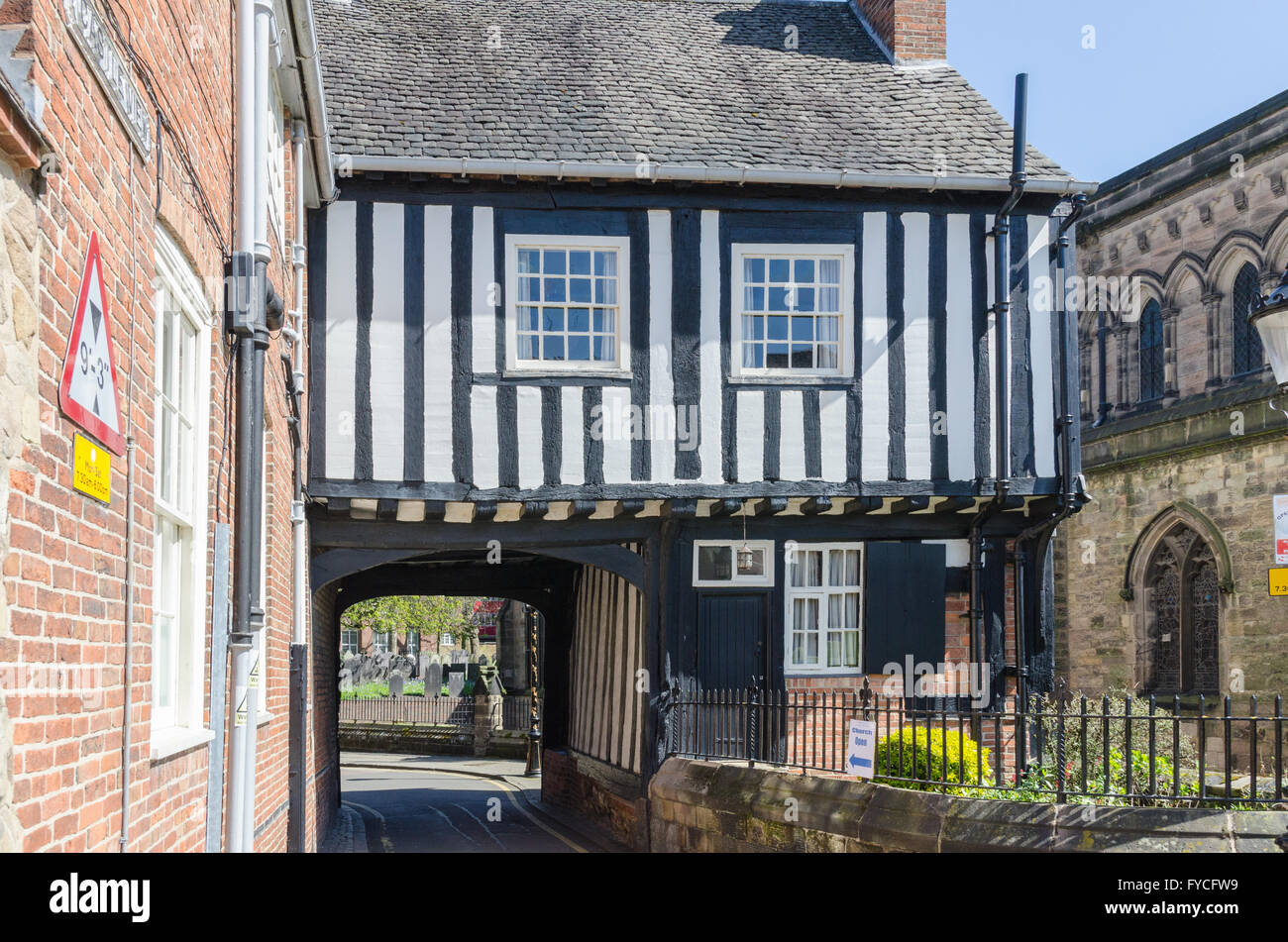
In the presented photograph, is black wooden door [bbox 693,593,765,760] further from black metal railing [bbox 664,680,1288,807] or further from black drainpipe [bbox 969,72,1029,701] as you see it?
black drainpipe [bbox 969,72,1029,701]

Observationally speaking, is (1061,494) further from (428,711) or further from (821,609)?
(428,711)

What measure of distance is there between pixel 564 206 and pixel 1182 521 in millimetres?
12570

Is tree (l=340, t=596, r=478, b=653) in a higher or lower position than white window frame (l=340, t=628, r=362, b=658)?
higher

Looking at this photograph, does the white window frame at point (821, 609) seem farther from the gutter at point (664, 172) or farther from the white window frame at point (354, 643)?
the white window frame at point (354, 643)

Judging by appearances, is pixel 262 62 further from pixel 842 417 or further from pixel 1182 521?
pixel 1182 521

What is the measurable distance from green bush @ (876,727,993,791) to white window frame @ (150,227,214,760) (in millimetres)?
5239

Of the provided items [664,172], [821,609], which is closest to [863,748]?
[821,609]

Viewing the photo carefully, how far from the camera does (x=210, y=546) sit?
6.21 metres

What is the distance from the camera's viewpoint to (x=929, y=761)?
31.8ft

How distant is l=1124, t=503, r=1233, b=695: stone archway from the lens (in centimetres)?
2094

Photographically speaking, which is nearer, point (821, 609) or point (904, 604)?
point (904, 604)

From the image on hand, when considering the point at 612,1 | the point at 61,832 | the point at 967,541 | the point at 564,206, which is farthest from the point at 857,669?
the point at 61,832

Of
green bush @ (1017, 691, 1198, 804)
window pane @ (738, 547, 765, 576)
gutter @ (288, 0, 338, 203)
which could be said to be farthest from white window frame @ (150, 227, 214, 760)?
window pane @ (738, 547, 765, 576)

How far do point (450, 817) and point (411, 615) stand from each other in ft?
85.2
